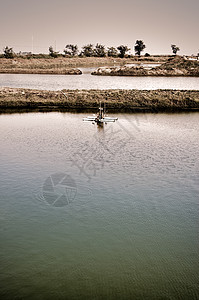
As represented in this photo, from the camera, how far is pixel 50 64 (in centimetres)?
17975

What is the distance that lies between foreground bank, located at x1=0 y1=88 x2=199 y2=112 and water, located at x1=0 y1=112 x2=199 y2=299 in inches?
1085

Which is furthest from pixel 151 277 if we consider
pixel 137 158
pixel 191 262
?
pixel 137 158

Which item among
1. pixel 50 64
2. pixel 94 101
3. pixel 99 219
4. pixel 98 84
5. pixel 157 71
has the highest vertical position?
pixel 50 64

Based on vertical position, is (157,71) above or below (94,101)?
above

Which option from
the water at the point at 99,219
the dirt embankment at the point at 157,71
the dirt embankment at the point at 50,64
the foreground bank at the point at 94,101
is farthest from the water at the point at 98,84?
the water at the point at 99,219

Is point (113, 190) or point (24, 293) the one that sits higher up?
point (113, 190)

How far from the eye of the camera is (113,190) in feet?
97.1

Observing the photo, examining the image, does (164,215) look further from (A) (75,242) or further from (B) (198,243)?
(A) (75,242)

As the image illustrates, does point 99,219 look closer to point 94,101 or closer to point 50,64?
point 94,101

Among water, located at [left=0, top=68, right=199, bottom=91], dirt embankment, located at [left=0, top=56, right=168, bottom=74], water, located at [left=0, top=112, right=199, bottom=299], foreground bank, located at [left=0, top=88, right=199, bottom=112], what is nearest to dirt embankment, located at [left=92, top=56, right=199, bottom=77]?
water, located at [left=0, top=68, right=199, bottom=91]

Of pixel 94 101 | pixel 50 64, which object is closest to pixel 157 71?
pixel 50 64

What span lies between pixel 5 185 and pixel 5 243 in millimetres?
9560

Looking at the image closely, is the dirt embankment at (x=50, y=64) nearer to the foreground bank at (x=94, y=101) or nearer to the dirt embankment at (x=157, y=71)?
the dirt embankment at (x=157, y=71)

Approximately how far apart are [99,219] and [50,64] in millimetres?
165272
